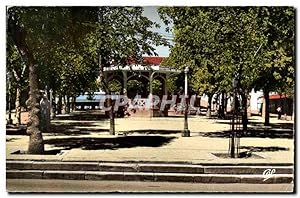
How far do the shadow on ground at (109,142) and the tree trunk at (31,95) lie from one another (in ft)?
0.43

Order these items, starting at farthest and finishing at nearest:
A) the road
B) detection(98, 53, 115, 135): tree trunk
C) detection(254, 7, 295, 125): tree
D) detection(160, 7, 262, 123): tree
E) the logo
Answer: detection(160, 7, 262, 123): tree, detection(98, 53, 115, 135): tree trunk, the logo, detection(254, 7, 295, 125): tree, the road

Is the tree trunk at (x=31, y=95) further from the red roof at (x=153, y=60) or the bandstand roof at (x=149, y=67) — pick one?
the red roof at (x=153, y=60)

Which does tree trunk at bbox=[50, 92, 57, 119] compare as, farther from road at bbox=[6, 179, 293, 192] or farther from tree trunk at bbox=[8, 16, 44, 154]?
road at bbox=[6, 179, 293, 192]

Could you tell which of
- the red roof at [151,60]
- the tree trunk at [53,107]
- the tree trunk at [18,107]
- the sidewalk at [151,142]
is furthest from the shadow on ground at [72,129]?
the red roof at [151,60]

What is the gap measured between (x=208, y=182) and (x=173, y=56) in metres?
1.52

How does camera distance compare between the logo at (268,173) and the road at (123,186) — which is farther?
the logo at (268,173)

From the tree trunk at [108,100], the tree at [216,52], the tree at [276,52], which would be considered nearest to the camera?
the tree at [276,52]

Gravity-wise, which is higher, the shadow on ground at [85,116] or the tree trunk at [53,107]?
the tree trunk at [53,107]

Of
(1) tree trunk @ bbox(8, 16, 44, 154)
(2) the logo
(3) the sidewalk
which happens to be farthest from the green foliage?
(1) tree trunk @ bbox(8, 16, 44, 154)

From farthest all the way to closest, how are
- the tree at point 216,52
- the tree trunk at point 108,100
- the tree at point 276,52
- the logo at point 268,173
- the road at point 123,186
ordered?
the tree at point 216,52, the tree trunk at point 108,100, the logo at point 268,173, the tree at point 276,52, the road at point 123,186

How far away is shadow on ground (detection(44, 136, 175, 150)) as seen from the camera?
26.6 ft

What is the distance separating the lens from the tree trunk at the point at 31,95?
7.89 meters

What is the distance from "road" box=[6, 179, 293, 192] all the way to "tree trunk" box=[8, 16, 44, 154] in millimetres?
428

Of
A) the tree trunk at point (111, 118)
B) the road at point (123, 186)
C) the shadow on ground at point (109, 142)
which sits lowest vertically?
the road at point (123, 186)
